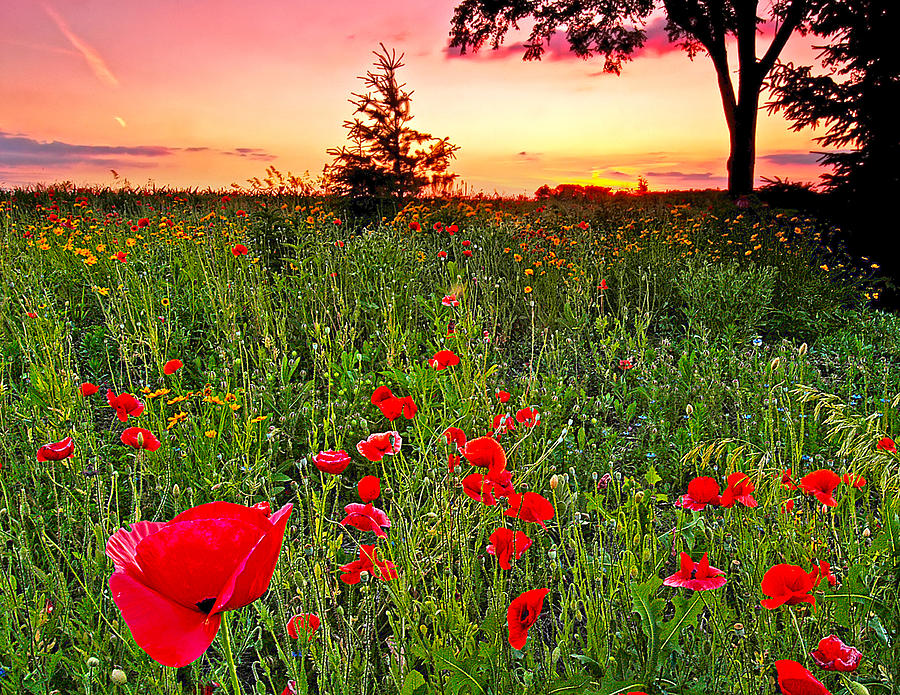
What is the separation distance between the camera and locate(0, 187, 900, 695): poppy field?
54.8 inches

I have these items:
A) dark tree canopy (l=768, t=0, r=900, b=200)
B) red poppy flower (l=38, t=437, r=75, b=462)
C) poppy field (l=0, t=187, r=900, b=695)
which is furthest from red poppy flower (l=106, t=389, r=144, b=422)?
dark tree canopy (l=768, t=0, r=900, b=200)

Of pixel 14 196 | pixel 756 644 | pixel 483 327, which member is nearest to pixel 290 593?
pixel 756 644

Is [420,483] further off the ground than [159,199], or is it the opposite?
[159,199]

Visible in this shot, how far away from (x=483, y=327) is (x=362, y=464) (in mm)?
2129

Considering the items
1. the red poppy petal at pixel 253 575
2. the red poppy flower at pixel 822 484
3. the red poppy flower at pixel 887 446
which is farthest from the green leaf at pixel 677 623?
the red poppy petal at pixel 253 575

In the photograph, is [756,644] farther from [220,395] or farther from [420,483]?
[220,395]

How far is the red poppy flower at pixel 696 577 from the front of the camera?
4.08 feet

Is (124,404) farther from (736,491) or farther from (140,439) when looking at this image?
(736,491)

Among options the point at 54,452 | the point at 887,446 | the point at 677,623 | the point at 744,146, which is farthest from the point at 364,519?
the point at 744,146

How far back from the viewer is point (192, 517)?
837 mm

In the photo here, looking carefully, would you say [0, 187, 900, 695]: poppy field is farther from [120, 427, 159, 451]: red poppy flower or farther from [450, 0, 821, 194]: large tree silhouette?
[450, 0, 821, 194]: large tree silhouette

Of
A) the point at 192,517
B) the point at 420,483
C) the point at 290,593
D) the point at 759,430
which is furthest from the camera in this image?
the point at 759,430

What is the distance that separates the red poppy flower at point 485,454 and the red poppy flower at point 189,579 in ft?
2.03

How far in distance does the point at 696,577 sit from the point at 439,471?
1.24m
